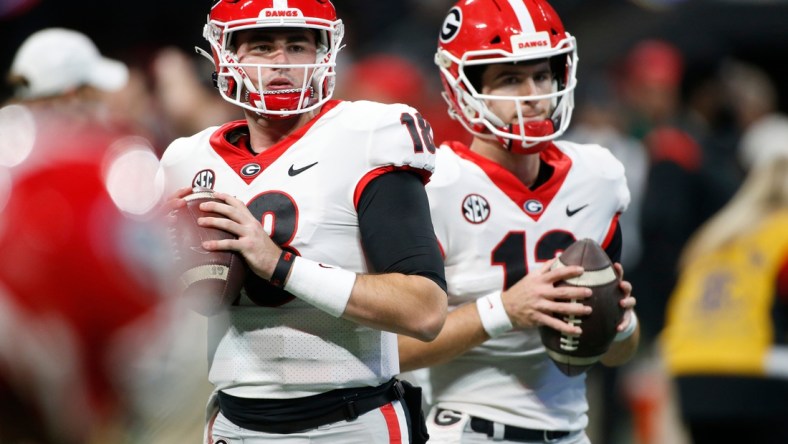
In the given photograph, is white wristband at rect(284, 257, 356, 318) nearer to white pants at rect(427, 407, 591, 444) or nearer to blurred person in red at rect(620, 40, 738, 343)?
white pants at rect(427, 407, 591, 444)

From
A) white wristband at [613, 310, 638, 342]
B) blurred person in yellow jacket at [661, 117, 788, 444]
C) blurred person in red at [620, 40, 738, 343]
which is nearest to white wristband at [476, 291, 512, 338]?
white wristband at [613, 310, 638, 342]

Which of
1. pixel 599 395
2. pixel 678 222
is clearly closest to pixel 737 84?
pixel 678 222

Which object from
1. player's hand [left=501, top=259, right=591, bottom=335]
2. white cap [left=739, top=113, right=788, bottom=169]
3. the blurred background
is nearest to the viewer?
player's hand [left=501, top=259, right=591, bottom=335]

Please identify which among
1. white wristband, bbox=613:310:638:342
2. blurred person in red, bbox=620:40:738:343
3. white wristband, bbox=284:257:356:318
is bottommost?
blurred person in red, bbox=620:40:738:343

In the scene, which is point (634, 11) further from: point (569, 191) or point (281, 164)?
point (281, 164)

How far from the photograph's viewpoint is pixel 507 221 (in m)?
3.63

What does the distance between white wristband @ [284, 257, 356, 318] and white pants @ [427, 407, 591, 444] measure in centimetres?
86

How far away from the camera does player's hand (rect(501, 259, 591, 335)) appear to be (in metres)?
3.34

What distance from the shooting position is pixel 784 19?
12.2 metres

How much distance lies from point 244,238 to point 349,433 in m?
0.56

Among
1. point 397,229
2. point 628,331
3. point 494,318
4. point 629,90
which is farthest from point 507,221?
point 629,90

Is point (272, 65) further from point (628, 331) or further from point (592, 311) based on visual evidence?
point (628, 331)

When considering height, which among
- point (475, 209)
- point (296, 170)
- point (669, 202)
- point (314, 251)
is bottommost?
point (669, 202)

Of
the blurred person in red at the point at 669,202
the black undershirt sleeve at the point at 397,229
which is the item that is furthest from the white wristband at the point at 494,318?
the blurred person in red at the point at 669,202
